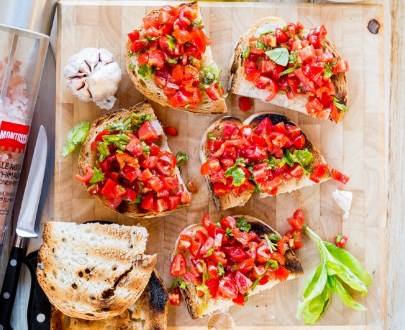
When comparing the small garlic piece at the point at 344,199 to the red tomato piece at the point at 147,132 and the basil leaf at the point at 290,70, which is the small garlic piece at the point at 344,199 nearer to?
the basil leaf at the point at 290,70

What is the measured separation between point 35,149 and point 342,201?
5.99ft

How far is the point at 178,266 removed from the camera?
4.05 meters

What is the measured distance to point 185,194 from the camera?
161 inches

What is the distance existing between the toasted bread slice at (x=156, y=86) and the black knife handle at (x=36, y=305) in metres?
1.14

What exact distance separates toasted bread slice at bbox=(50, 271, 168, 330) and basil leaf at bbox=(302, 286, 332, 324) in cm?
82

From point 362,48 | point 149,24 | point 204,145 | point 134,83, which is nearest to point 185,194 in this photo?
point 204,145

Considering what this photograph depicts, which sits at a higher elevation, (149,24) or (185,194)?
(149,24)

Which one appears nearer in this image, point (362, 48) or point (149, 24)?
point (149, 24)

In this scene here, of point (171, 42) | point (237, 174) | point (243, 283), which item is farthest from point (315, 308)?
point (171, 42)

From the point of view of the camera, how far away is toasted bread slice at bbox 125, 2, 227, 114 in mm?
3988

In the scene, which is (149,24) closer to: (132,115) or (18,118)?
(132,115)

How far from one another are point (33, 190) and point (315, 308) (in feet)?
5.82

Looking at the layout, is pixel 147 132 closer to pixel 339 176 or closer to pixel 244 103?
pixel 244 103

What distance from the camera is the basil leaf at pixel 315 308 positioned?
416 centimetres
